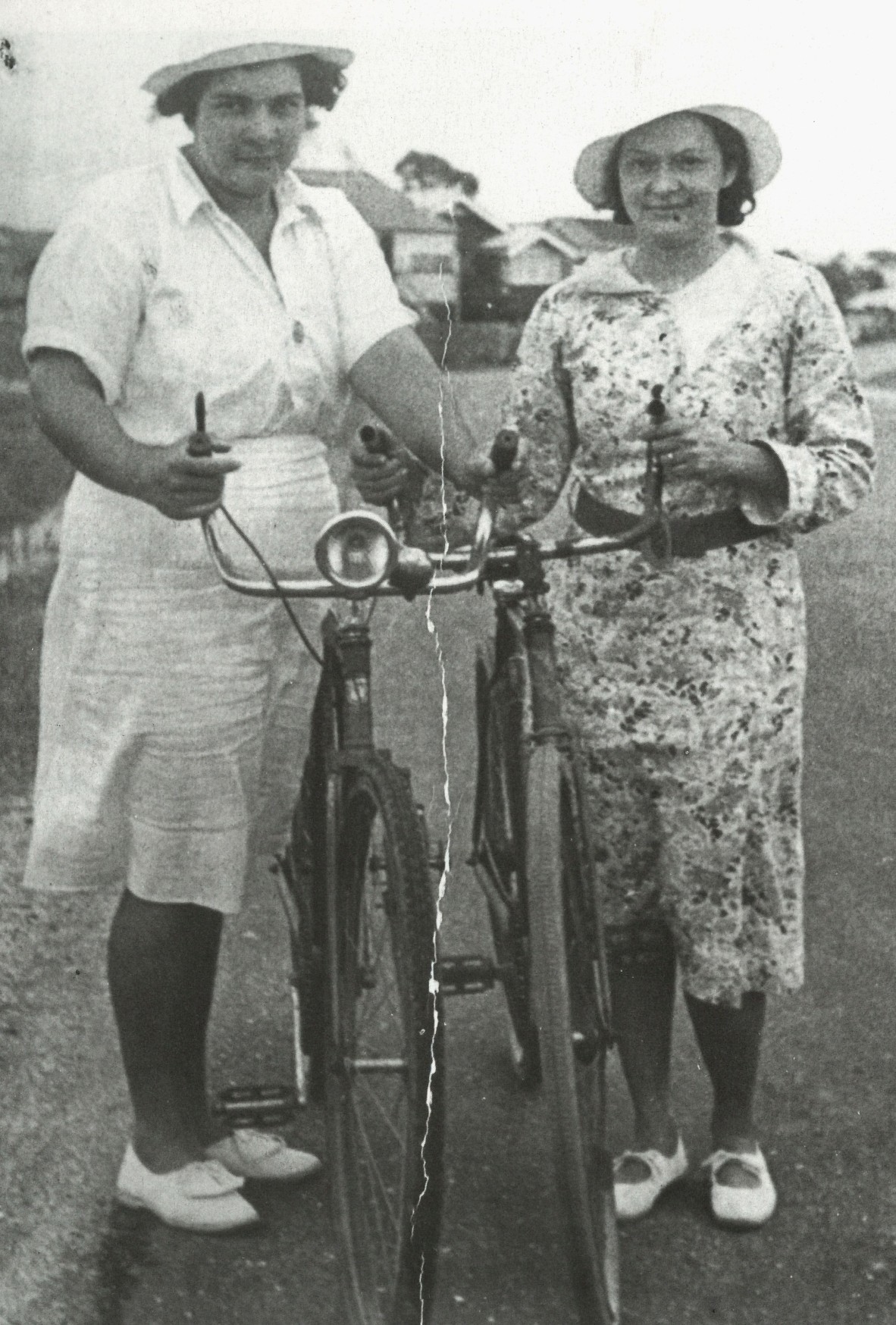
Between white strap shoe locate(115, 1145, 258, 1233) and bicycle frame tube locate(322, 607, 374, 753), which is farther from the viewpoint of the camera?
white strap shoe locate(115, 1145, 258, 1233)

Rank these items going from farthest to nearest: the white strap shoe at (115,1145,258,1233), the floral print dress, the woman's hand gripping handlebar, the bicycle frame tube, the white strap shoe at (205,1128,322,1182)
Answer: the white strap shoe at (205,1128,322,1182) → the white strap shoe at (115,1145,258,1233) → the floral print dress → the bicycle frame tube → the woman's hand gripping handlebar

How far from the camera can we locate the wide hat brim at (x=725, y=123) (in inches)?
119

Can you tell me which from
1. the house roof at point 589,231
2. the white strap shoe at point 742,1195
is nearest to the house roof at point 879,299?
the house roof at point 589,231

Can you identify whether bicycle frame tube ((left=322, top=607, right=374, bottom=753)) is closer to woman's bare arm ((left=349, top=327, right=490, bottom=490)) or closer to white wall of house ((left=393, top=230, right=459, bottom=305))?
woman's bare arm ((left=349, top=327, right=490, bottom=490))

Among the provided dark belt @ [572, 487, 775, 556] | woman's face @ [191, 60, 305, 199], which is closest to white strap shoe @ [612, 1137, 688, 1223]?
dark belt @ [572, 487, 775, 556]

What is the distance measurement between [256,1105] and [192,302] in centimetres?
130

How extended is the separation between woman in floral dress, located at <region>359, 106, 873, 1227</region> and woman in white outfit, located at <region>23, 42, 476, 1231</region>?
0.90 feet

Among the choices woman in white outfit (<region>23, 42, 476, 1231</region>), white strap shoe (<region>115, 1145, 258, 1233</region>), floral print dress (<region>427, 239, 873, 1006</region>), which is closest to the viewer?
woman in white outfit (<region>23, 42, 476, 1231</region>)

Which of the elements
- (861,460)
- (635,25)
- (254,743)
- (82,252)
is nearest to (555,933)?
(254,743)

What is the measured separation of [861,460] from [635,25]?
30.1 inches

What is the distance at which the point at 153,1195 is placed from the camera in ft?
10.5

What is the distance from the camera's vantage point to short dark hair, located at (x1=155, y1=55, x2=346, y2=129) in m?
2.98

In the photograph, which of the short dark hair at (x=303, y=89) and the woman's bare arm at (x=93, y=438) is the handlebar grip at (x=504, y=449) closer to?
the woman's bare arm at (x=93, y=438)

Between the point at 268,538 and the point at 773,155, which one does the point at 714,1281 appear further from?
the point at 773,155
